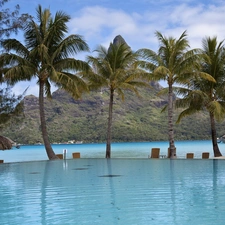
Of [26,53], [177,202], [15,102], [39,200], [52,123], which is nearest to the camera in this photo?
[177,202]

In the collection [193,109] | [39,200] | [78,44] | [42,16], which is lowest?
[39,200]

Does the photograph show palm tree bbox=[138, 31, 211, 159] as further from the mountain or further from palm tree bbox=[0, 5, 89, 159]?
the mountain

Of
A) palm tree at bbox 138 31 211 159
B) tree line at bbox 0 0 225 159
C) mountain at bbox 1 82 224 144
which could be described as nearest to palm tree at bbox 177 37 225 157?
tree line at bbox 0 0 225 159

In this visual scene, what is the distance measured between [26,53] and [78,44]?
3.08 m

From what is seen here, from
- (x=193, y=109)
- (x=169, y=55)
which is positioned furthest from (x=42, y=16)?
(x=193, y=109)

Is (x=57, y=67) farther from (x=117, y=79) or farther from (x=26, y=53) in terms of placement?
(x=117, y=79)

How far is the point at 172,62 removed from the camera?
20891mm

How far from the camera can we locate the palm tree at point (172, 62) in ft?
67.2

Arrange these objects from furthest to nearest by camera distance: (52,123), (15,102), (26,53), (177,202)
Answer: (52,123), (26,53), (15,102), (177,202)

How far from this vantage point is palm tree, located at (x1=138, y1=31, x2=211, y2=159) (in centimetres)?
2047

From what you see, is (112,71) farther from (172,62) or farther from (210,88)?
(210,88)

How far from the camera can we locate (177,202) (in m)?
6.80

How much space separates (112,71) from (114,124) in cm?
7818

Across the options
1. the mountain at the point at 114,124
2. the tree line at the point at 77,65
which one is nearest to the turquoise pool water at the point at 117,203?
the tree line at the point at 77,65
